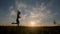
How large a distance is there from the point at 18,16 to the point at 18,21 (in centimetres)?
103

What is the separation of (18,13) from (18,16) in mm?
664

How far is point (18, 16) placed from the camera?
32.3 meters

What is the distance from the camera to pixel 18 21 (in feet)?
107

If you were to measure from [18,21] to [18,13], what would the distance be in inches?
66.2

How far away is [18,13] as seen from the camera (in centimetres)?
3197
